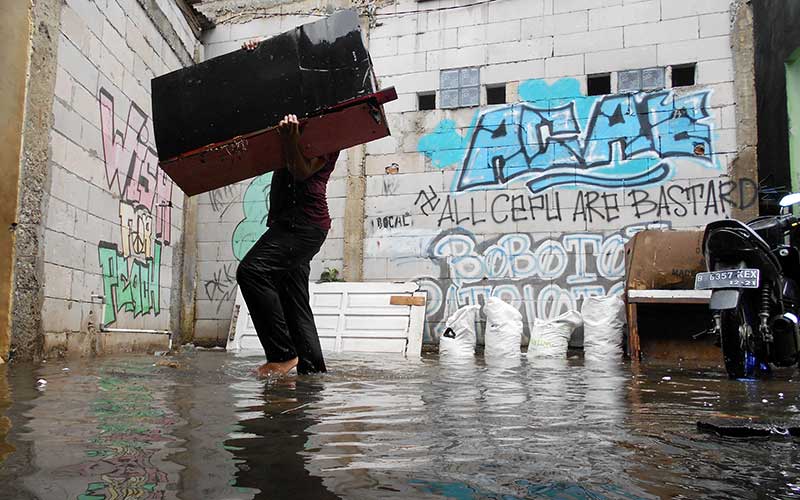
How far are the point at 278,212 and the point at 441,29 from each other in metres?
5.59

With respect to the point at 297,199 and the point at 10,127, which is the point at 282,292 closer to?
the point at 297,199

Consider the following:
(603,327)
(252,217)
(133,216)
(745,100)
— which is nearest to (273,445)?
(133,216)

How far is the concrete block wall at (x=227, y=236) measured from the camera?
808 cm

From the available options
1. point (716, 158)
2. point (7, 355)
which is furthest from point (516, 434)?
point (716, 158)

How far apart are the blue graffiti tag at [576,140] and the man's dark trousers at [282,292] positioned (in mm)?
4662

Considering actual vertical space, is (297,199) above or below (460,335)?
above

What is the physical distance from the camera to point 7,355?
3.96 meters

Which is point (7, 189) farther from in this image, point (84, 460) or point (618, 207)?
point (618, 207)

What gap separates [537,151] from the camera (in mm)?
7496

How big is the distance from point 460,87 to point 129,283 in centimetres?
449

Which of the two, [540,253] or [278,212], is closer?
[278,212]

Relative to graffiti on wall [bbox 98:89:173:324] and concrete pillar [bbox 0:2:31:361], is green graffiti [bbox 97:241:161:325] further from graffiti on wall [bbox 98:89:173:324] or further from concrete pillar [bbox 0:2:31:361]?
concrete pillar [bbox 0:2:31:361]

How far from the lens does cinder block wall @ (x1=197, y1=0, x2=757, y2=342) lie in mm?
7059

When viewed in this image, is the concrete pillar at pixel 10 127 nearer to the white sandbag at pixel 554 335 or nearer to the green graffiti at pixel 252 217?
the green graffiti at pixel 252 217
